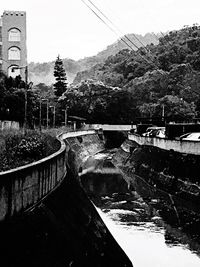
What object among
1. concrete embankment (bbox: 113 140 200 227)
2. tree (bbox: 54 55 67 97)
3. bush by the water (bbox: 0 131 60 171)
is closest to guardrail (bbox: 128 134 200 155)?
concrete embankment (bbox: 113 140 200 227)

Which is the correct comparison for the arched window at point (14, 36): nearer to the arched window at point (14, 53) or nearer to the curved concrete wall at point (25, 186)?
the arched window at point (14, 53)

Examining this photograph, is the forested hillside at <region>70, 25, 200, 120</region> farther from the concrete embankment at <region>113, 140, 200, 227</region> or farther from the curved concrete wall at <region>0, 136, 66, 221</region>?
the curved concrete wall at <region>0, 136, 66, 221</region>

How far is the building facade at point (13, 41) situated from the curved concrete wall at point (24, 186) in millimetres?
53192

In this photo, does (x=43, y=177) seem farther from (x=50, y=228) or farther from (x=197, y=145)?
(x=197, y=145)

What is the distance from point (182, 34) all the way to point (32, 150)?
113 m

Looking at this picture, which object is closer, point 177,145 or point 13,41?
point 177,145

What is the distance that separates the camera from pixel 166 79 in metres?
101

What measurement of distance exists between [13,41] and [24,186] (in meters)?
60.1

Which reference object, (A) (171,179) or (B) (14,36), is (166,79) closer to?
(B) (14,36)

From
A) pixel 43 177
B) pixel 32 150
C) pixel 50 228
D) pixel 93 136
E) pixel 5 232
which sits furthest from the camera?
pixel 93 136

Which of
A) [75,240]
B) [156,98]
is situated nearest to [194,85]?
[156,98]

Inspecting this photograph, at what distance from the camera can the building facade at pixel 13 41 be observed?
231 feet

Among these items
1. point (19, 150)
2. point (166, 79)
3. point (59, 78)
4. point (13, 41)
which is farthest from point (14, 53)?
point (19, 150)

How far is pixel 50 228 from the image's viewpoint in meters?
14.0
